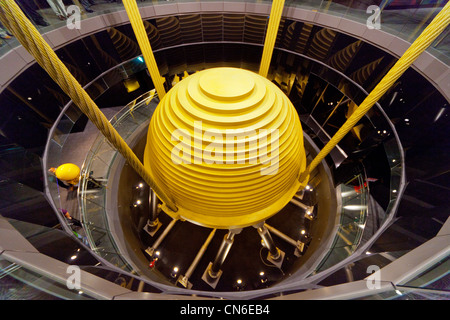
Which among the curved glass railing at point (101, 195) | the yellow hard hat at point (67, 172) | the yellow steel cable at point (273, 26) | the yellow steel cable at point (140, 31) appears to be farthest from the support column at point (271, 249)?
the yellow hard hat at point (67, 172)

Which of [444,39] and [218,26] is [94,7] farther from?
[444,39]

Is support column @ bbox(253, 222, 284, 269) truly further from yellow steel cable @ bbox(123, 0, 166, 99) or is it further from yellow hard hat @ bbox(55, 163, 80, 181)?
yellow hard hat @ bbox(55, 163, 80, 181)

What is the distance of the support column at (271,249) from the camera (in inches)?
212

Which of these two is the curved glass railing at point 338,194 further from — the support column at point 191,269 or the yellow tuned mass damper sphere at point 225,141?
the yellow tuned mass damper sphere at point 225,141

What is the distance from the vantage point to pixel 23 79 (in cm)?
483

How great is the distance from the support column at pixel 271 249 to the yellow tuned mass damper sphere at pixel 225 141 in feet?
7.38

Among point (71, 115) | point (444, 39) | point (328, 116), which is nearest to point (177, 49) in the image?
point (71, 115)

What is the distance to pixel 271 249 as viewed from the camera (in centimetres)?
555

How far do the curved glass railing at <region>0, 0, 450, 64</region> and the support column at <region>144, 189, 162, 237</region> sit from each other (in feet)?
15.7

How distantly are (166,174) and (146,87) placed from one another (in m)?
6.91

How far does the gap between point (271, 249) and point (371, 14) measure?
724cm

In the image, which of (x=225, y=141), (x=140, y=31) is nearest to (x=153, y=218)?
(x=225, y=141)

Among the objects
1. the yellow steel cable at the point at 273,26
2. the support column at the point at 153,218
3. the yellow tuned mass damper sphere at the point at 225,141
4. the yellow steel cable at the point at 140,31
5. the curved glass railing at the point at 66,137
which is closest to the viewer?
the yellow tuned mass damper sphere at the point at 225,141
